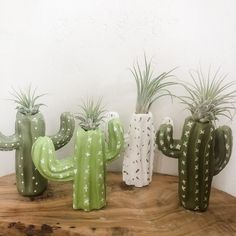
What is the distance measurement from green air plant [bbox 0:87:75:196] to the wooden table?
0.03 meters

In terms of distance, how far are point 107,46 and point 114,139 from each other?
9.9 inches

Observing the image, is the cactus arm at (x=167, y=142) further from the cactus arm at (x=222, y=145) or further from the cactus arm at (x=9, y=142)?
the cactus arm at (x=9, y=142)

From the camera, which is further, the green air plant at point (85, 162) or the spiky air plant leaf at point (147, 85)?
the spiky air plant leaf at point (147, 85)

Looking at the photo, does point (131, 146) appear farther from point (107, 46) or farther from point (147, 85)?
point (107, 46)

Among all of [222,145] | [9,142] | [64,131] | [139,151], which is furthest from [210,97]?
[9,142]

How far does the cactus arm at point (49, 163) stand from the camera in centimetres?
73

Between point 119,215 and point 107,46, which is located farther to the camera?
point 107,46

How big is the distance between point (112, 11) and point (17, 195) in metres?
0.49

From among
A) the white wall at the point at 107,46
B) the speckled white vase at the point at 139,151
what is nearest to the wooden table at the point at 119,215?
the speckled white vase at the point at 139,151

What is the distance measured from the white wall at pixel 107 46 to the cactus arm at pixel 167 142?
0.47 ft

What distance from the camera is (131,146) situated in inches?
33.0

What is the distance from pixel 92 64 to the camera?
0.91m

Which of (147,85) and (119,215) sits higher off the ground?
(147,85)

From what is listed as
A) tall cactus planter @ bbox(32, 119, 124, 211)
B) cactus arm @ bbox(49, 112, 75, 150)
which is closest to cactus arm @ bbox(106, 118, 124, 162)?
tall cactus planter @ bbox(32, 119, 124, 211)
